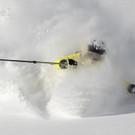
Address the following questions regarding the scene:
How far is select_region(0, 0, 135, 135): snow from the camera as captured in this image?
3.67 metres

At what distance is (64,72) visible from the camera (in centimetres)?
548

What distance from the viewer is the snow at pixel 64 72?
145 inches

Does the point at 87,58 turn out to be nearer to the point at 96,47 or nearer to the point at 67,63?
the point at 96,47

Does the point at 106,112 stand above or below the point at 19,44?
below

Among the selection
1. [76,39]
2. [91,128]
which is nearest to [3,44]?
[76,39]

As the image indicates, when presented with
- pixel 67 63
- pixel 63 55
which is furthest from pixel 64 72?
pixel 63 55

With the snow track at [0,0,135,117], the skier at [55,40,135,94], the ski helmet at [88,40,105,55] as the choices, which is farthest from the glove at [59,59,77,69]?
the ski helmet at [88,40,105,55]

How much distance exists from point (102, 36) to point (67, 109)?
11.1 ft

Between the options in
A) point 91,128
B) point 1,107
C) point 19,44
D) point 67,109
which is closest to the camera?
point 91,128

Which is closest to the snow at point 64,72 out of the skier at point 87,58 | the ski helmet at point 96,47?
the skier at point 87,58

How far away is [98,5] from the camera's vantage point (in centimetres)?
927

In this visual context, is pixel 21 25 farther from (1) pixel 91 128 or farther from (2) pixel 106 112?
(1) pixel 91 128

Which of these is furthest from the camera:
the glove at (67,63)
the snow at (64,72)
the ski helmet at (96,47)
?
the ski helmet at (96,47)

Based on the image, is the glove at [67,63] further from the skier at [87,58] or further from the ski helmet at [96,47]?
the ski helmet at [96,47]
